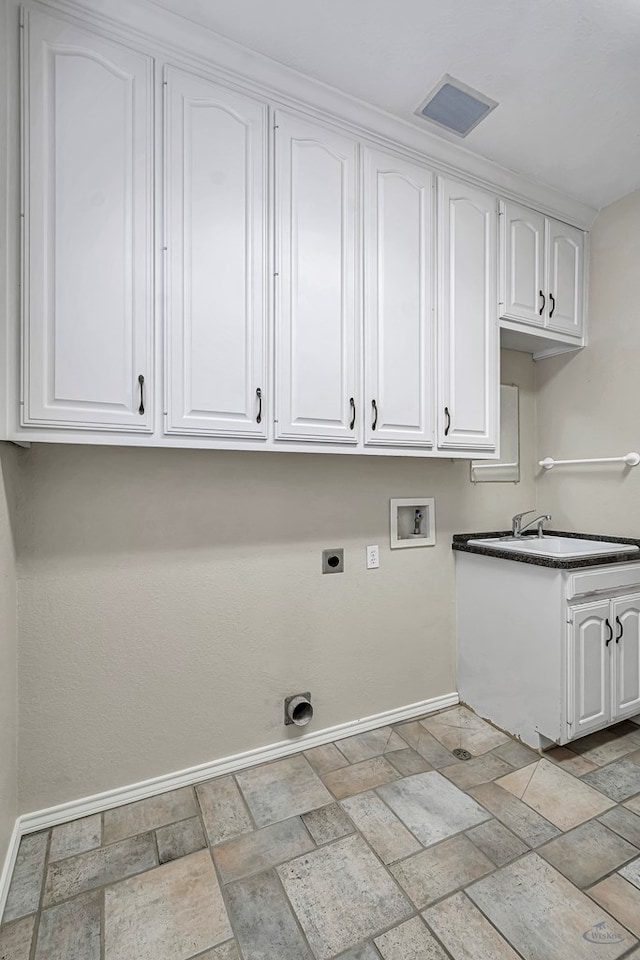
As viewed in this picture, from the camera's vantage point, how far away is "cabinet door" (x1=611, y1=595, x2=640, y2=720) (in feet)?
7.35

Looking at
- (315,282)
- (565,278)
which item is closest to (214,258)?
(315,282)

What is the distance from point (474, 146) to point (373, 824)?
2.91 metres

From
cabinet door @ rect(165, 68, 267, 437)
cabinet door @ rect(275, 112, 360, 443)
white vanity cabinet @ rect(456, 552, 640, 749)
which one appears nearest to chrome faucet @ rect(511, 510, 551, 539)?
white vanity cabinet @ rect(456, 552, 640, 749)

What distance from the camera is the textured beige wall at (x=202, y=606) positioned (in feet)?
5.65

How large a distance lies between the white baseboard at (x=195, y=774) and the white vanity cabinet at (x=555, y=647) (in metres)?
0.41

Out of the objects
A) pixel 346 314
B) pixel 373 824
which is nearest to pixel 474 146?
pixel 346 314

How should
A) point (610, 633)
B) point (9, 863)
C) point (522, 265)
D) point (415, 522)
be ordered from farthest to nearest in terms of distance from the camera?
1. point (415, 522)
2. point (522, 265)
3. point (610, 633)
4. point (9, 863)

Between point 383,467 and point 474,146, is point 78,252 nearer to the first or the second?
point 383,467

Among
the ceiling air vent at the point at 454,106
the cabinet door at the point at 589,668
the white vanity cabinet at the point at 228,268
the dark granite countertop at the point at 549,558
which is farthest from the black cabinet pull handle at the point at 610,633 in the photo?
the ceiling air vent at the point at 454,106

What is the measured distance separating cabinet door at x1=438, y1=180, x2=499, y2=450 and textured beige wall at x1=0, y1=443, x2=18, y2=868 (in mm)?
1728

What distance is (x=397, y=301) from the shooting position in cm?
209

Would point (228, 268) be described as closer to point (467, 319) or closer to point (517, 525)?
point (467, 319)

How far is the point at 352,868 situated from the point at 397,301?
2.13 meters

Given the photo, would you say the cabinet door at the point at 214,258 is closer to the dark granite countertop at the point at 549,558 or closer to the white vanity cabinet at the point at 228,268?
the white vanity cabinet at the point at 228,268
